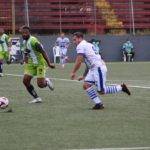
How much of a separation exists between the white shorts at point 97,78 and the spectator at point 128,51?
3134 centimetres

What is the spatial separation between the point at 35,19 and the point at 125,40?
21.4 ft

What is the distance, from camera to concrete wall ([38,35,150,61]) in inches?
A: 1775

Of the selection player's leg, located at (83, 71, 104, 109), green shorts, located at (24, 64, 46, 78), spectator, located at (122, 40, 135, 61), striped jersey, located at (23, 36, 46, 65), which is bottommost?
spectator, located at (122, 40, 135, 61)

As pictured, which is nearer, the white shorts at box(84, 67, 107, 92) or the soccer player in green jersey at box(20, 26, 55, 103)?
the white shorts at box(84, 67, 107, 92)

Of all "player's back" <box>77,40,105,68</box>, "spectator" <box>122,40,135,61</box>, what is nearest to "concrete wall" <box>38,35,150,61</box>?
"spectator" <box>122,40,135,61</box>

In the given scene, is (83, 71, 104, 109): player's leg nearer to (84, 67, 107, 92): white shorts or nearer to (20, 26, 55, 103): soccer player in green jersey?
(84, 67, 107, 92): white shorts

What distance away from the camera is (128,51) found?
45125 millimetres

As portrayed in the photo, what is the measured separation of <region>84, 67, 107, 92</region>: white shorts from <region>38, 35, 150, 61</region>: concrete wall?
1222 inches

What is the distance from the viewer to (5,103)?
13.3m

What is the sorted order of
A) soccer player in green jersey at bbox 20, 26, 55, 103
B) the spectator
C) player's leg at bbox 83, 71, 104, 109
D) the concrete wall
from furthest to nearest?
the concrete wall
the spectator
soccer player in green jersey at bbox 20, 26, 55, 103
player's leg at bbox 83, 71, 104, 109

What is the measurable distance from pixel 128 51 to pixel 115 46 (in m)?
1.52

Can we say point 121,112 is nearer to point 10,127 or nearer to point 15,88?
point 10,127

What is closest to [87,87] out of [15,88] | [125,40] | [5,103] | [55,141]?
[5,103]

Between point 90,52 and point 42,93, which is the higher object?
point 90,52
